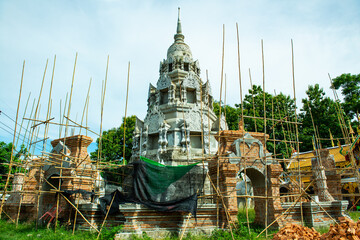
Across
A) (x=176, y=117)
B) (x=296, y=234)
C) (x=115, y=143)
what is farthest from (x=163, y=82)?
(x=296, y=234)

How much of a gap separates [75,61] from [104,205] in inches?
270

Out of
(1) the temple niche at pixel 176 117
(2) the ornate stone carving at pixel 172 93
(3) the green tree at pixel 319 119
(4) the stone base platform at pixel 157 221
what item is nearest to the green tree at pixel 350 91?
(3) the green tree at pixel 319 119

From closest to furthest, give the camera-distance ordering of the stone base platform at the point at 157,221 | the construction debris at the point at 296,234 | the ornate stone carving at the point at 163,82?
the construction debris at the point at 296,234
the stone base platform at the point at 157,221
the ornate stone carving at the point at 163,82

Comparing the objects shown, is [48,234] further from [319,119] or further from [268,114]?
[319,119]

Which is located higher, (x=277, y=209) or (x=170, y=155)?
Result: (x=170, y=155)

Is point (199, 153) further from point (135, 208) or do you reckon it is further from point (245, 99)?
point (245, 99)

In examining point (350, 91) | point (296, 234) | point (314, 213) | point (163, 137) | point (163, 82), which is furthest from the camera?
point (350, 91)

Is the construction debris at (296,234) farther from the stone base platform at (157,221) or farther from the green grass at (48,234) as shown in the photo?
the green grass at (48,234)

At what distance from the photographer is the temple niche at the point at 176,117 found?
19281 millimetres

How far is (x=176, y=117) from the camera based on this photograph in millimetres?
20797

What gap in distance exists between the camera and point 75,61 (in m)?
12.5

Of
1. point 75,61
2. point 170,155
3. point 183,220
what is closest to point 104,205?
point 183,220

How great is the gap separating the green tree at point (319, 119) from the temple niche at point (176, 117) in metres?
13.6

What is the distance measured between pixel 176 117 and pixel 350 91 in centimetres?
2209
